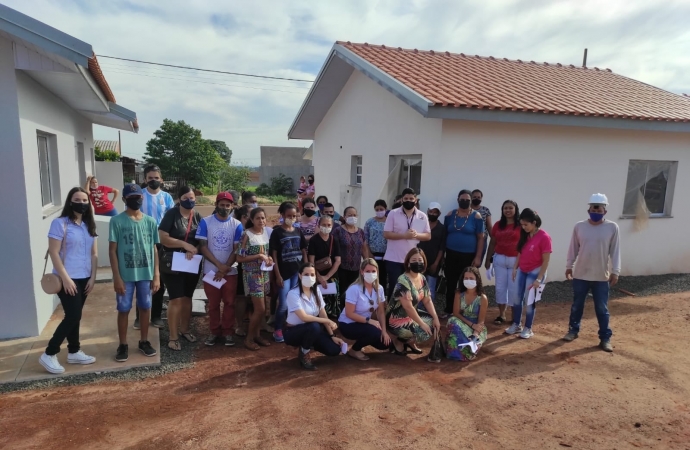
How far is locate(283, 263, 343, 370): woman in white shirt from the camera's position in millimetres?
4391

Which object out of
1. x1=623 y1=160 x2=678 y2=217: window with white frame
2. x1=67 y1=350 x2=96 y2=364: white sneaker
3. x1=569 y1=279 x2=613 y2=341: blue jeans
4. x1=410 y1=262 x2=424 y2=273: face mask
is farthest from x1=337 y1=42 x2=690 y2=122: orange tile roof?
x1=67 y1=350 x2=96 y2=364: white sneaker

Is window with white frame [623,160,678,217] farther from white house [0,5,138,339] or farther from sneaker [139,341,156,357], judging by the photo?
white house [0,5,138,339]

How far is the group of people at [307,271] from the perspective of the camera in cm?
420

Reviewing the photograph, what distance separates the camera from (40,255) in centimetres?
506

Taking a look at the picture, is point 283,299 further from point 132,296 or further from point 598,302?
point 598,302

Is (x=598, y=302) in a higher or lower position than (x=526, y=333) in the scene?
higher

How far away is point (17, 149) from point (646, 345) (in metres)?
7.48

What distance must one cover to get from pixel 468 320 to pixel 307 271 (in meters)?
1.92

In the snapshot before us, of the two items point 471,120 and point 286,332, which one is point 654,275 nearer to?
point 471,120

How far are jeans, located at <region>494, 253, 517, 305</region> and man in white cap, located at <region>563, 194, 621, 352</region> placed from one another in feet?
2.23

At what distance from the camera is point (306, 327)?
14.4 feet

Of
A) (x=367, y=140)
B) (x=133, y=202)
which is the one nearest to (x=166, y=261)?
(x=133, y=202)


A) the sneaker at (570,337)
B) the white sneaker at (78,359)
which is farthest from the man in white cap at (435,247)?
the white sneaker at (78,359)

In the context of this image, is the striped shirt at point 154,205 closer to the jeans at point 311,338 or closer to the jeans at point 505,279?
the jeans at point 311,338
